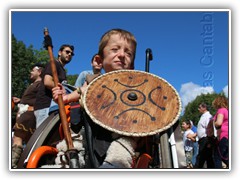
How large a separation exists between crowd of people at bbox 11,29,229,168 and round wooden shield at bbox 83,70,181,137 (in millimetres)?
73

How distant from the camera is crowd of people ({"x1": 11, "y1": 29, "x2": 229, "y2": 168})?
2.00 meters

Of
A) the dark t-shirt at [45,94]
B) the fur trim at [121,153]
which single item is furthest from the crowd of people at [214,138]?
the fur trim at [121,153]

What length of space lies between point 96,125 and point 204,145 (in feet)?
11.4

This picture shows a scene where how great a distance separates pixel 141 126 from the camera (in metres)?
2.02

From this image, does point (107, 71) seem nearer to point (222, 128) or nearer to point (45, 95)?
point (45, 95)

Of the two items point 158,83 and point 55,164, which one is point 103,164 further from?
point 158,83

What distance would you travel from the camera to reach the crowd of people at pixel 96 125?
1997 mm

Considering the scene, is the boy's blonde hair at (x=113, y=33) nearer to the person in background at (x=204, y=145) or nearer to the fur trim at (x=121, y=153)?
the fur trim at (x=121, y=153)

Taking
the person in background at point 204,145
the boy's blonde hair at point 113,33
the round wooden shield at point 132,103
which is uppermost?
the boy's blonde hair at point 113,33

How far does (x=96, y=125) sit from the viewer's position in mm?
2082

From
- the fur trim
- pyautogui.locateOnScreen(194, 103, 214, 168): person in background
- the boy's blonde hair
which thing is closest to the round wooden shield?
the fur trim

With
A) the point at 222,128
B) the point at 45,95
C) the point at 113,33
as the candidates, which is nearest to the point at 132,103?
the point at 113,33

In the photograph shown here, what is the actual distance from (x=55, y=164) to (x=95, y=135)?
1.17 ft
